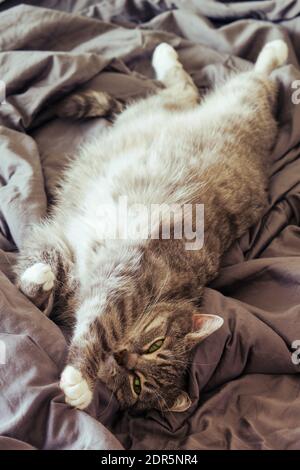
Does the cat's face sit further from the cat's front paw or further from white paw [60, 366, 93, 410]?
the cat's front paw

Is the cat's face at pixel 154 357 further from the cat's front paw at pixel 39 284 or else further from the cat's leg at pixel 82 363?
the cat's front paw at pixel 39 284

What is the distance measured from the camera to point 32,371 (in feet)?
4.00

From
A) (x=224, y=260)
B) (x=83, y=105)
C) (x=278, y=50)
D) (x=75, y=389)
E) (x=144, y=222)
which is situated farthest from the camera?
(x=278, y=50)

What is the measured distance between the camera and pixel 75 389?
1207mm

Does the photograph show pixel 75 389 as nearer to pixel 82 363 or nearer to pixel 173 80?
pixel 82 363

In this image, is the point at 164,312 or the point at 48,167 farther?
the point at 48,167

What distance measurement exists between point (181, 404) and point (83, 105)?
1.21 meters

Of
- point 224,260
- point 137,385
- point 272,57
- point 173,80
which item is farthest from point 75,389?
point 272,57

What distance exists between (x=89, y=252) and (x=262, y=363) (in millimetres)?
605

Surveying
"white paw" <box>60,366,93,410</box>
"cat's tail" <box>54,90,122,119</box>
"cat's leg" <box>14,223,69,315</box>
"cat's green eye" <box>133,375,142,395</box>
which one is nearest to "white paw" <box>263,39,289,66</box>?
"cat's tail" <box>54,90,122,119</box>

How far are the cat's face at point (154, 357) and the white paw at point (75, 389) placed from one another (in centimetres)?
10

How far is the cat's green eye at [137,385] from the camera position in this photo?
1.36m
